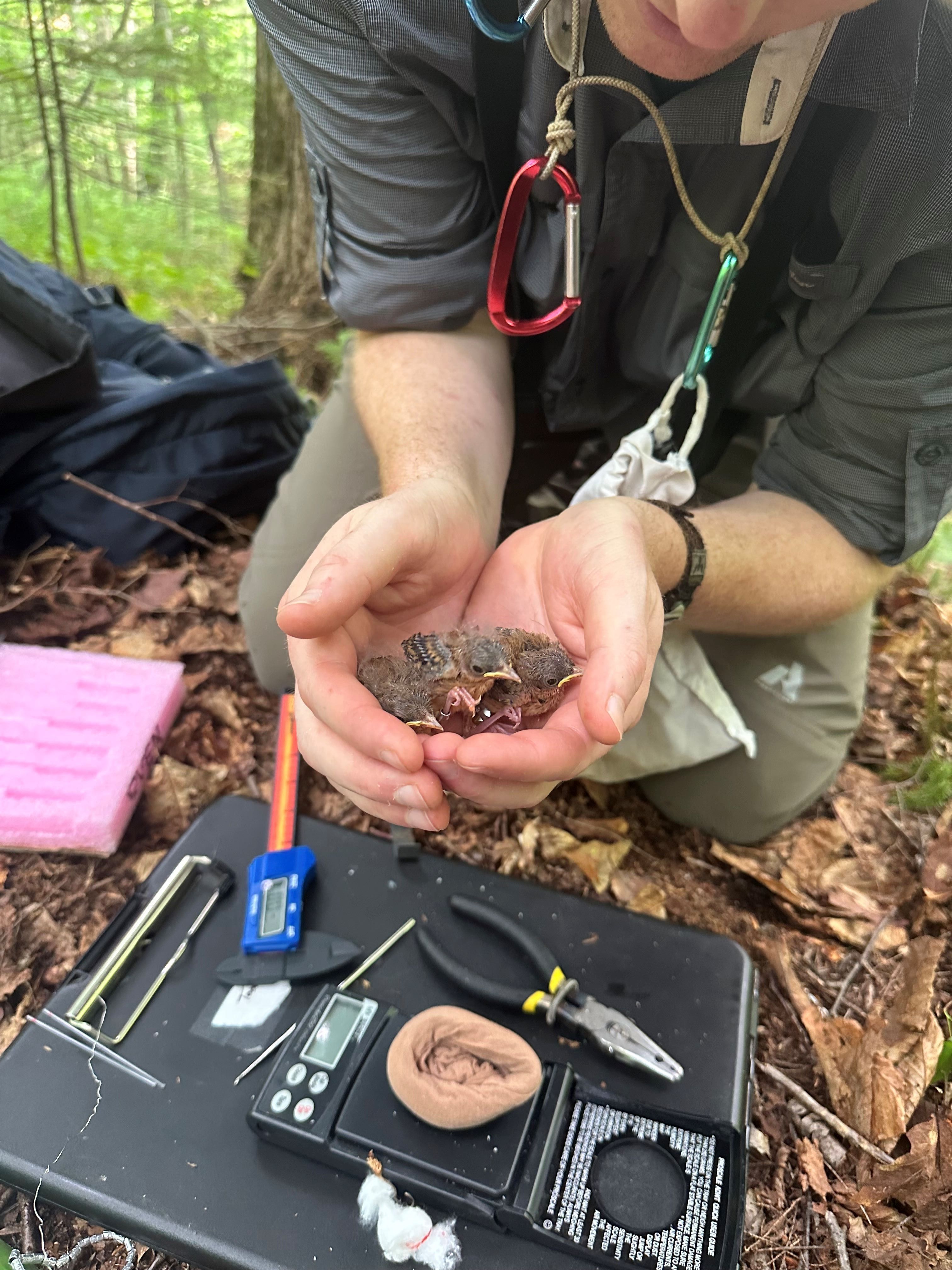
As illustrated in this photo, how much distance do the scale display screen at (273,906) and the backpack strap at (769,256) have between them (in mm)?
1654

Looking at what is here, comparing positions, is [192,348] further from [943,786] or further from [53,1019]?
[943,786]

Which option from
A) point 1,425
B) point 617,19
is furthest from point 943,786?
point 1,425

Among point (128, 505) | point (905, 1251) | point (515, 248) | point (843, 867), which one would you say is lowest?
point (843, 867)

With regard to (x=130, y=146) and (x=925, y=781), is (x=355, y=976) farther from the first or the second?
(x=130, y=146)

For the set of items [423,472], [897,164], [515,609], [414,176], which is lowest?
[515,609]

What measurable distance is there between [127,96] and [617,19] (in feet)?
11.5

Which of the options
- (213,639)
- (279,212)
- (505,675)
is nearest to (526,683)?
(505,675)

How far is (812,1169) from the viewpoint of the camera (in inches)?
65.9

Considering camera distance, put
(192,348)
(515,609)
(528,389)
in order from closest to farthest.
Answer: (515,609)
(528,389)
(192,348)

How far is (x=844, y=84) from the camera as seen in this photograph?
1511 mm

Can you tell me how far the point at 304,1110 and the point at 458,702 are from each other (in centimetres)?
84

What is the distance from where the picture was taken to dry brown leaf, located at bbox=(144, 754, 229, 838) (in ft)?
7.59

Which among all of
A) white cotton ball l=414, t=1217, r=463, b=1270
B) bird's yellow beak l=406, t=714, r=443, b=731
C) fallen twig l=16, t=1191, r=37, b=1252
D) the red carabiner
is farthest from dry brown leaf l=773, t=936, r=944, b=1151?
the red carabiner

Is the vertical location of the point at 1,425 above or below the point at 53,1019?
above
